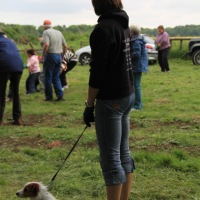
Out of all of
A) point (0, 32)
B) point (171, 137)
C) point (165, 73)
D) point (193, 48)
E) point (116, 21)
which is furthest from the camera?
point (193, 48)

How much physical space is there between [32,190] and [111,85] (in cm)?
116

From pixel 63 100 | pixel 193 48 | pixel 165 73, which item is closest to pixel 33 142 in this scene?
pixel 63 100

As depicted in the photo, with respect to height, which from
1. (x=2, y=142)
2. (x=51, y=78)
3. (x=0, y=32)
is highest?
(x=0, y=32)

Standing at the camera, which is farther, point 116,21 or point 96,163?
point 96,163

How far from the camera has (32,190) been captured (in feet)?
12.4

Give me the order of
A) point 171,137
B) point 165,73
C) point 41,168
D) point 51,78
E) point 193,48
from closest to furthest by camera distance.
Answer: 1. point 41,168
2. point 171,137
3. point 51,78
4. point 165,73
5. point 193,48

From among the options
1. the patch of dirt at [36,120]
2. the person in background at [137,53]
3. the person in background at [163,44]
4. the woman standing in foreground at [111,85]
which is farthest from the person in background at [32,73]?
the woman standing in foreground at [111,85]

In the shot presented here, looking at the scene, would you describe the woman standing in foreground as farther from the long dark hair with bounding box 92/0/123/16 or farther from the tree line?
the tree line

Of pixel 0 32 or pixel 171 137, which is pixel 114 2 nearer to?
pixel 171 137

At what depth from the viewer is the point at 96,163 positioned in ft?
18.3

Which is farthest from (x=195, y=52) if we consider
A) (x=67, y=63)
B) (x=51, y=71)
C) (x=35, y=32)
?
(x=35, y=32)

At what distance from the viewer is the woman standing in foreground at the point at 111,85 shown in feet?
11.1

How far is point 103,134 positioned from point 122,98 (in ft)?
1.11

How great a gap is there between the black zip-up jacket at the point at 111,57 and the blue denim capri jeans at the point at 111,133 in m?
0.07
